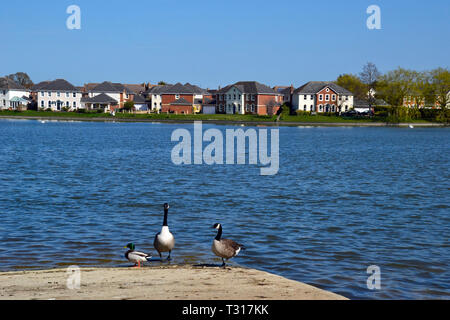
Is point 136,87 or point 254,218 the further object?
point 136,87

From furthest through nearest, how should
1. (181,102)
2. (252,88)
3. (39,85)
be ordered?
(39,85) → (181,102) → (252,88)

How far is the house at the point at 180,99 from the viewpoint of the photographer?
485 ft

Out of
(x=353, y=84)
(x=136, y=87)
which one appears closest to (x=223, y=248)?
(x=353, y=84)

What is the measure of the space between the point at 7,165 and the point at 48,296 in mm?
34641

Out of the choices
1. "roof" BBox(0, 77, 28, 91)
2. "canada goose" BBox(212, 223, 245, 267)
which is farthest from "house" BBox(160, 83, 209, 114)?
"canada goose" BBox(212, 223, 245, 267)

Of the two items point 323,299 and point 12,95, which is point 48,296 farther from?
point 12,95

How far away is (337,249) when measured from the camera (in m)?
17.2

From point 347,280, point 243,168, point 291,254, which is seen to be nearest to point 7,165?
point 243,168

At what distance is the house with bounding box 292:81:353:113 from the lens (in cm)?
13962

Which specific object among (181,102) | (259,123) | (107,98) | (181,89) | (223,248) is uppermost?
(181,89)

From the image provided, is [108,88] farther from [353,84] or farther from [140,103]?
[353,84]

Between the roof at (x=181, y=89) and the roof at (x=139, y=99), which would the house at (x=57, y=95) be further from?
the roof at (x=181, y=89)

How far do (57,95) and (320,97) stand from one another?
70266 mm

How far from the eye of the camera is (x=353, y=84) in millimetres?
178625
